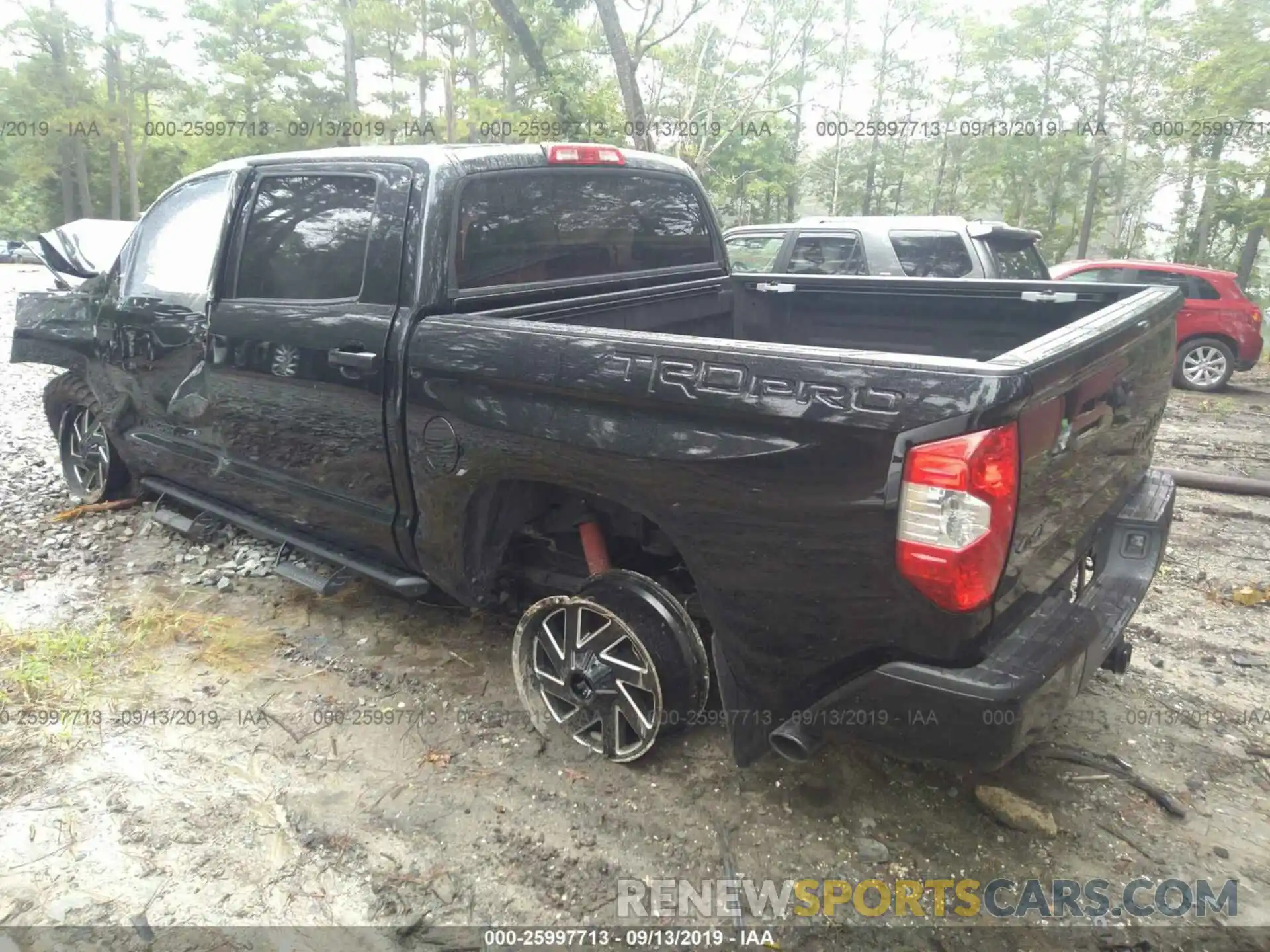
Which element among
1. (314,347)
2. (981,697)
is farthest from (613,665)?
(314,347)

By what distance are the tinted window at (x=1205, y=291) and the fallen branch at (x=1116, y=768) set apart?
8740 mm

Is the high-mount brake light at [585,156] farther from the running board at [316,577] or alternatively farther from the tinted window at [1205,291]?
the tinted window at [1205,291]

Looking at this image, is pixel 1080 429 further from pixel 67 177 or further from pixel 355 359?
pixel 67 177

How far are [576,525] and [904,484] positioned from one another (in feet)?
4.37

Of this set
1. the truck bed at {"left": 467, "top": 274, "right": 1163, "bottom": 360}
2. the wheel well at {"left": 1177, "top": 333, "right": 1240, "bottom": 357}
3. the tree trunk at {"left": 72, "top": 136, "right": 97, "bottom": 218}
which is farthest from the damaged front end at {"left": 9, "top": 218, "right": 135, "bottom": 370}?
the tree trunk at {"left": 72, "top": 136, "right": 97, "bottom": 218}

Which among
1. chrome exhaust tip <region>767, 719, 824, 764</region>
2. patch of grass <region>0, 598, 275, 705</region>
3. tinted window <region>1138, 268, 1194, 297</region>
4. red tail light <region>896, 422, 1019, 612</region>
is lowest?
patch of grass <region>0, 598, 275, 705</region>

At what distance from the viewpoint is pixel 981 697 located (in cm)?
190

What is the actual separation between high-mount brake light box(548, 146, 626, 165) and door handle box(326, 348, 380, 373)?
1.08 metres

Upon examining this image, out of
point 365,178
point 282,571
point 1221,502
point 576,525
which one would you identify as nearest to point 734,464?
point 576,525

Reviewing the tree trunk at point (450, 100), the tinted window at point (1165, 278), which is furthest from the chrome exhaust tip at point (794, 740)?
the tree trunk at point (450, 100)

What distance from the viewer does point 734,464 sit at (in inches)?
82.8

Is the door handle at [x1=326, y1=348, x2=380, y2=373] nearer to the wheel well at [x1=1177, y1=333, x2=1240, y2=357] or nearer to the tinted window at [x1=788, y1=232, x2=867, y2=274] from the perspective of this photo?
the tinted window at [x1=788, y1=232, x2=867, y2=274]

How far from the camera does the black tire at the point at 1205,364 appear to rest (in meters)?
9.58

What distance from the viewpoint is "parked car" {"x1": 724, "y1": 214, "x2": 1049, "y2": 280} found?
645 centimetres
